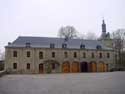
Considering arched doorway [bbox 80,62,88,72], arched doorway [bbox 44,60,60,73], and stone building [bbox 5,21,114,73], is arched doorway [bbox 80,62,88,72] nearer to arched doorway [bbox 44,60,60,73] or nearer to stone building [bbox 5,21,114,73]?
stone building [bbox 5,21,114,73]

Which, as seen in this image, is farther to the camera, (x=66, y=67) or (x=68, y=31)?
(x=68, y=31)

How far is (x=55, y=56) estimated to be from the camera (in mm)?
40281

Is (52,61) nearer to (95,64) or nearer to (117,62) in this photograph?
(95,64)

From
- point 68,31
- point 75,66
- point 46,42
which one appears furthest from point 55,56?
point 68,31

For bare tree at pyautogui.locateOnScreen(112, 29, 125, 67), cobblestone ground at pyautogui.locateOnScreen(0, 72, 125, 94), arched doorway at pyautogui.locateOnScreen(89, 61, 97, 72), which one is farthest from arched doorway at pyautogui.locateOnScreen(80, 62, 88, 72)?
cobblestone ground at pyautogui.locateOnScreen(0, 72, 125, 94)

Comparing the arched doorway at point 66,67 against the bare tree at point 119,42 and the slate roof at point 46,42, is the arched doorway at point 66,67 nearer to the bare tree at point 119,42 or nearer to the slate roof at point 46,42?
the slate roof at point 46,42

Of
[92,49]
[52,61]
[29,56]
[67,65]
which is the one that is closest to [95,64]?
[92,49]

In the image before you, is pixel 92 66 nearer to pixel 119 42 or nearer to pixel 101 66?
pixel 101 66

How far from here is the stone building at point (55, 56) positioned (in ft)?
124

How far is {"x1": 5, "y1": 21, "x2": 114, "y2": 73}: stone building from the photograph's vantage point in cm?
3781

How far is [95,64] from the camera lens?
42781mm

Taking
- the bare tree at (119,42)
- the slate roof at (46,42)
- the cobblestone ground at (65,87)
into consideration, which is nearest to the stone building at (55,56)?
the slate roof at (46,42)

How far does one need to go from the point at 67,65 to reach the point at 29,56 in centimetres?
844

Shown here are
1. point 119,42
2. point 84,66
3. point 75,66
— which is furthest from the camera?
point 119,42
